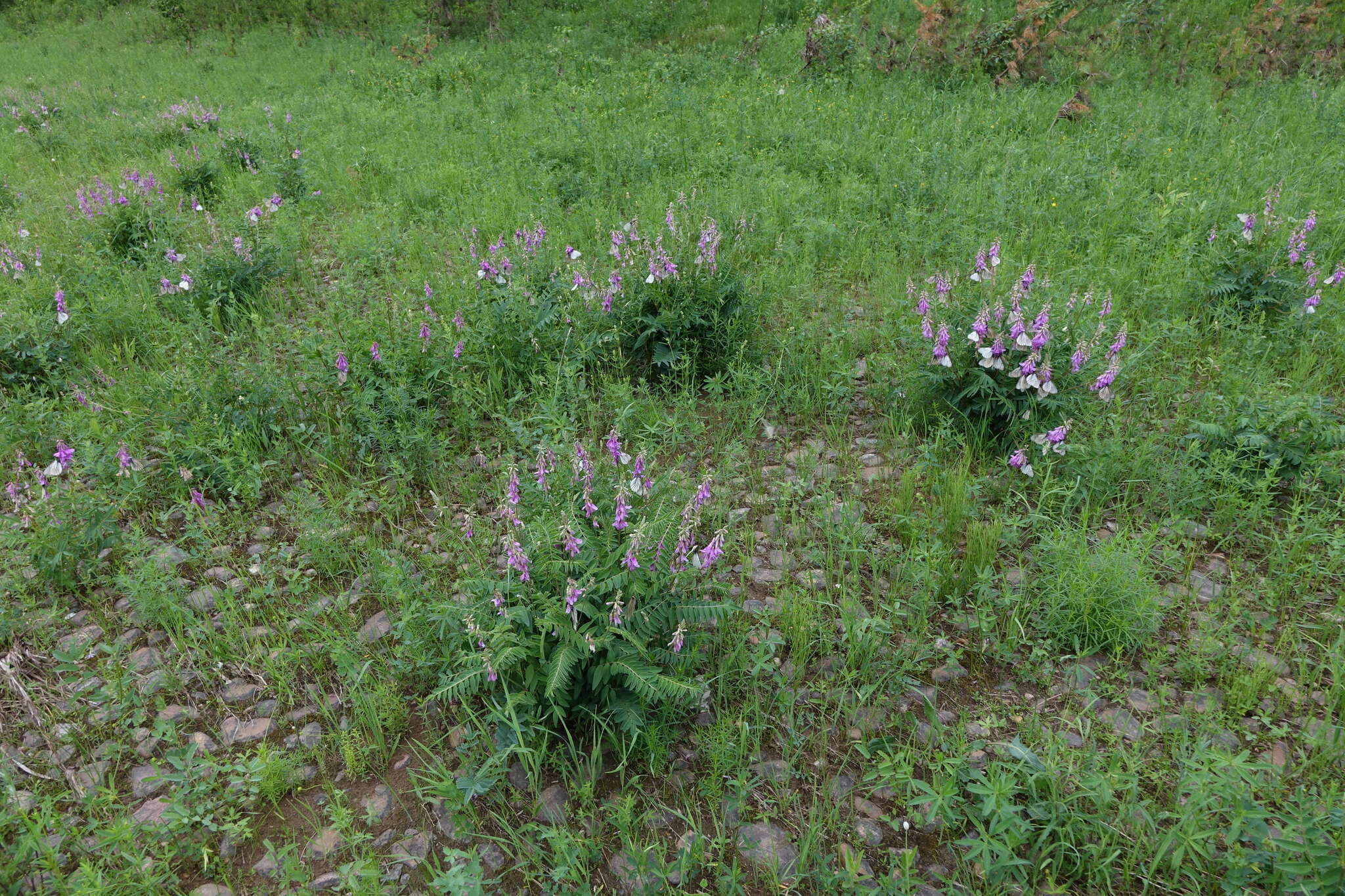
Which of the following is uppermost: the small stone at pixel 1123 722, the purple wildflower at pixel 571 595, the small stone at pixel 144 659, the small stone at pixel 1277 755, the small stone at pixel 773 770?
the purple wildflower at pixel 571 595

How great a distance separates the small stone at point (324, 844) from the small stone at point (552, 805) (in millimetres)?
678

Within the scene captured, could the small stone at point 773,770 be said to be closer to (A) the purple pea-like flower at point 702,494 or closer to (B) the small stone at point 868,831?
(B) the small stone at point 868,831

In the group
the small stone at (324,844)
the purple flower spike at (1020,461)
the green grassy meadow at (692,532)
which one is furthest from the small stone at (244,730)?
the purple flower spike at (1020,461)

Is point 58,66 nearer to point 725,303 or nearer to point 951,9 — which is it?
point 951,9

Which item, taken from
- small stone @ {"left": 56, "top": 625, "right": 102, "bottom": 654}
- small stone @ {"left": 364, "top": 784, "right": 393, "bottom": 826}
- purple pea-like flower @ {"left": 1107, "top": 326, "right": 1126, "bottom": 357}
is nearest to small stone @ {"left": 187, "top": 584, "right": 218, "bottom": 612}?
small stone @ {"left": 56, "top": 625, "right": 102, "bottom": 654}

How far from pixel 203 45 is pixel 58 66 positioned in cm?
331

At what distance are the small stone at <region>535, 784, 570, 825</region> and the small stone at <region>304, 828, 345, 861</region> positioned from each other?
68 centimetres

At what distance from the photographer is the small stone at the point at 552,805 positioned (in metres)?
2.77

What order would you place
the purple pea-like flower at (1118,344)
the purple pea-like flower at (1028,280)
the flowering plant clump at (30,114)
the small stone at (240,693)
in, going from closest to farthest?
the small stone at (240,693), the purple pea-like flower at (1118,344), the purple pea-like flower at (1028,280), the flowering plant clump at (30,114)

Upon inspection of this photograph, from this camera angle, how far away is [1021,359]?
425 centimetres

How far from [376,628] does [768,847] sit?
6.66 feet

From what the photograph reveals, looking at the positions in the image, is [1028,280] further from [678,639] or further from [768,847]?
[768,847]

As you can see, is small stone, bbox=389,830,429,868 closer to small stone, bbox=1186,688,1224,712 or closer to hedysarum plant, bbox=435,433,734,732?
hedysarum plant, bbox=435,433,734,732

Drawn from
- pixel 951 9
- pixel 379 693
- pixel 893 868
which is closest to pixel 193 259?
pixel 379 693
